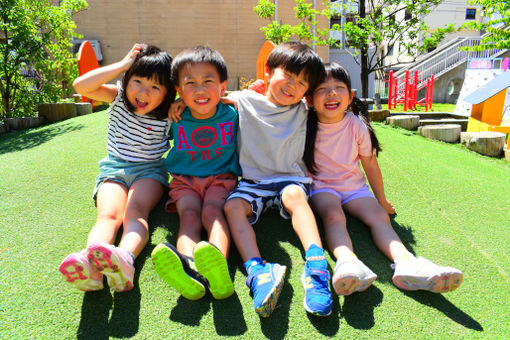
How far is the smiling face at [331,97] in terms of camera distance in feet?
7.60

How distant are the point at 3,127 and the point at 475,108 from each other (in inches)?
325

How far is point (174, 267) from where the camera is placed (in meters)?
1.65

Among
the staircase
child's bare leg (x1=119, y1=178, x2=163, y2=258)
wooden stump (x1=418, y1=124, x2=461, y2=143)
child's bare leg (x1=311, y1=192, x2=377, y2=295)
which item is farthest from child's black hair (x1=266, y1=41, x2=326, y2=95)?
the staircase

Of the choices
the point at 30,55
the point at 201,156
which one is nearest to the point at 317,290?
the point at 201,156

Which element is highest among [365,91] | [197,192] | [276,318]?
[365,91]

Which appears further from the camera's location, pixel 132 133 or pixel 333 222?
pixel 132 133

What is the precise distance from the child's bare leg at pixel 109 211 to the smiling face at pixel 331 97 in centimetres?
141

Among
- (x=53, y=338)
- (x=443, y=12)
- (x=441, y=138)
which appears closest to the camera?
(x=53, y=338)

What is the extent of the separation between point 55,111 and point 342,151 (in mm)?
5611

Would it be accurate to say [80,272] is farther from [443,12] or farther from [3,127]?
[443,12]

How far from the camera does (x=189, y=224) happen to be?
2.09 metres

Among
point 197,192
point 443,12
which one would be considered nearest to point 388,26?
point 197,192

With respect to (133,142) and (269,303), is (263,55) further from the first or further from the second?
(269,303)

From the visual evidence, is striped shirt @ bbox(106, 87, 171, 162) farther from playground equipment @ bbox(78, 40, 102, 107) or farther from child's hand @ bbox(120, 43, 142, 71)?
playground equipment @ bbox(78, 40, 102, 107)
